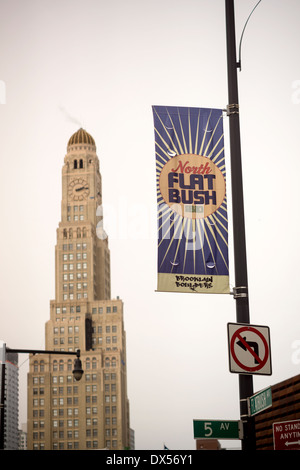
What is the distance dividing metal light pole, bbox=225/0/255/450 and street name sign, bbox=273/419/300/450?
3.46 metres

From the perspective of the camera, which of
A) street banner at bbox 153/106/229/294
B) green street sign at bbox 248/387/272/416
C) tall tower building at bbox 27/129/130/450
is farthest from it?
tall tower building at bbox 27/129/130/450

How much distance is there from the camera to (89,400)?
573 feet

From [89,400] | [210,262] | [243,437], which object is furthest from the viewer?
[89,400]

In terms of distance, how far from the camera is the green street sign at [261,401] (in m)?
10.7

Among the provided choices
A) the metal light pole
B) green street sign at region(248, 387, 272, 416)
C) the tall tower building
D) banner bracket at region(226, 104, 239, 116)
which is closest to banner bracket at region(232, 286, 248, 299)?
the metal light pole

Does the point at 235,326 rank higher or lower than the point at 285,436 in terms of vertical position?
higher

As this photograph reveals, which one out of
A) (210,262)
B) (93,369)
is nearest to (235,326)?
(210,262)

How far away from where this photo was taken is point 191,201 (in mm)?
12719

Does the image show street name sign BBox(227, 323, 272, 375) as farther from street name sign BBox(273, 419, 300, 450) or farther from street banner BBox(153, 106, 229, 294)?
street name sign BBox(273, 419, 300, 450)

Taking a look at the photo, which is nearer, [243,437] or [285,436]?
[243,437]

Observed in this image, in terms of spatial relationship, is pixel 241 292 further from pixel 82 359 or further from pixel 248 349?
pixel 82 359

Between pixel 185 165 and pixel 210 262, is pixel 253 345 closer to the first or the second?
pixel 210 262

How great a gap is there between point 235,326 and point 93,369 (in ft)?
551

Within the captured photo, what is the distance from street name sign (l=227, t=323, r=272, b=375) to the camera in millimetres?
11148
